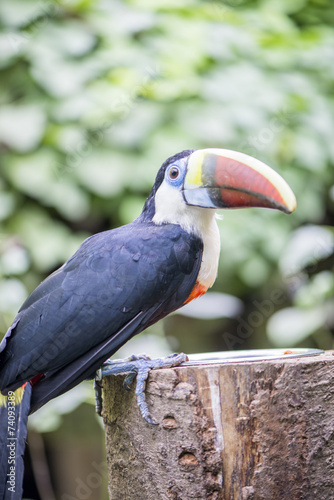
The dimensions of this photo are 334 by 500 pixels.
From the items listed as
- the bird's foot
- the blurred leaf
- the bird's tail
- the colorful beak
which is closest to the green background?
the blurred leaf

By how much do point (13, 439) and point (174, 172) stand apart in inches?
55.1

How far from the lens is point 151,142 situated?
193 inches

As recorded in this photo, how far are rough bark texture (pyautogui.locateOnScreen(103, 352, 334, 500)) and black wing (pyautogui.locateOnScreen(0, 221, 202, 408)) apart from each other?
0.38 m

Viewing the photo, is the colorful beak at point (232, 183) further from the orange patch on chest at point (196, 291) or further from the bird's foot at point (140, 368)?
the bird's foot at point (140, 368)

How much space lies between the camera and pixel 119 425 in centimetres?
268

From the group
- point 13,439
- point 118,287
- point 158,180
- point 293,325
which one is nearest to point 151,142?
point 293,325

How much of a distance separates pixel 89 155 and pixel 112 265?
7.39 ft

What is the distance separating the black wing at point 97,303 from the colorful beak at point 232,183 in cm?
21

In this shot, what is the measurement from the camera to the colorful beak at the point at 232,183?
257cm

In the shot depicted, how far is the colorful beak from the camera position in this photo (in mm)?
2572

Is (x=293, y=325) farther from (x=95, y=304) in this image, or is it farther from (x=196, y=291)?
(x=95, y=304)

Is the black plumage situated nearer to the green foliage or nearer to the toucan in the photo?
the toucan

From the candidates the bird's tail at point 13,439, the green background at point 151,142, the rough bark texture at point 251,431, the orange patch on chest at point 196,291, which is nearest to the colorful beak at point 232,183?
the orange patch on chest at point 196,291

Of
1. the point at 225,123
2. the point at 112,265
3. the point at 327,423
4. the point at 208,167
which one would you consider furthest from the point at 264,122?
the point at 327,423
